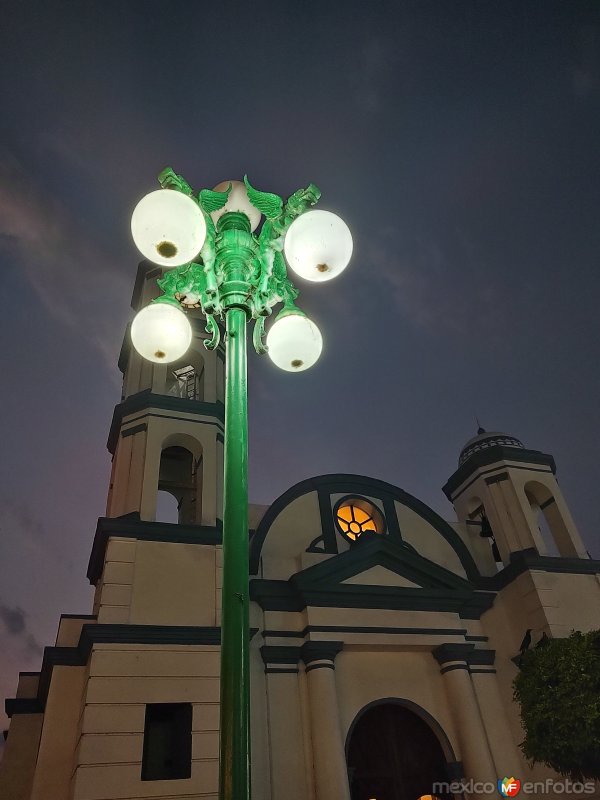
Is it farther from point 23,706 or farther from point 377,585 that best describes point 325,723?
point 23,706

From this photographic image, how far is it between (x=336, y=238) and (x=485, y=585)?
1082 cm

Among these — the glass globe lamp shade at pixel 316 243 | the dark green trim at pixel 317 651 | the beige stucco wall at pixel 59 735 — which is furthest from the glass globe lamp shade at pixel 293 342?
the dark green trim at pixel 317 651

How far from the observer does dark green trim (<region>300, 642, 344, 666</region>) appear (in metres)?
10.4

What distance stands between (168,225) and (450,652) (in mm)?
10389

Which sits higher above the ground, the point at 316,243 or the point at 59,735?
the point at 316,243

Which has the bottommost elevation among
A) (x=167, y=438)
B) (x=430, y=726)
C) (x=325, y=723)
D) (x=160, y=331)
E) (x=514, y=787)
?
(x=514, y=787)

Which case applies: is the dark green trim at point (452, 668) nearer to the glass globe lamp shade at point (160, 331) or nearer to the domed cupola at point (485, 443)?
the domed cupola at point (485, 443)

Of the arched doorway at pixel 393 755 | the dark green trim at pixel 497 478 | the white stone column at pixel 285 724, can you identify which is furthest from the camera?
the dark green trim at pixel 497 478

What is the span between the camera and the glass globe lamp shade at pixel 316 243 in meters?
4.55

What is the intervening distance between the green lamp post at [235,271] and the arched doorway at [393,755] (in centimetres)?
867

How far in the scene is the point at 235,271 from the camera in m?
4.36

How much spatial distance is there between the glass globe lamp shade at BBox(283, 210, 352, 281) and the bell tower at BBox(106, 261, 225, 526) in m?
6.55

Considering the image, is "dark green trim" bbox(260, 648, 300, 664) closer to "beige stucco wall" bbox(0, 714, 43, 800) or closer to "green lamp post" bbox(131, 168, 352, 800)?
"beige stucco wall" bbox(0, 714, 43, 800)

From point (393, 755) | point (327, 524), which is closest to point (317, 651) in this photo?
point (393, 755)
